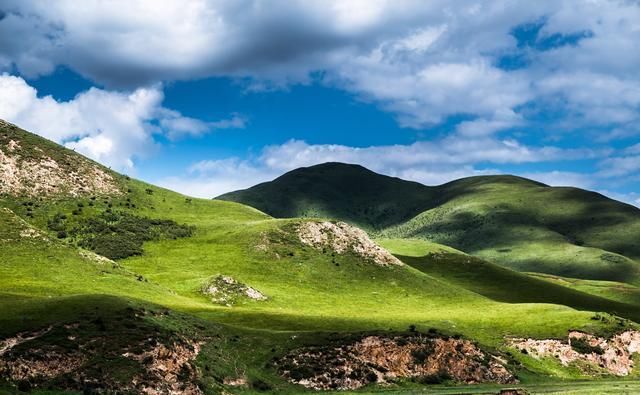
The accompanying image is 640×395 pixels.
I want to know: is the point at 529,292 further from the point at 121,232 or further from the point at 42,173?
the point at 42,173

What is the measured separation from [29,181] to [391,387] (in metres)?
130

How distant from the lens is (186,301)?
10019 centimetres

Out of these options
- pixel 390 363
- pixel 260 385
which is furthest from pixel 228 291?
pixel 260 385

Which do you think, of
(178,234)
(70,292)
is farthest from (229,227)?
(70,292)

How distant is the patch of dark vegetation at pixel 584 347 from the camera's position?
Answer: 3531 inches

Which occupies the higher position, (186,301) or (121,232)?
(121,232)

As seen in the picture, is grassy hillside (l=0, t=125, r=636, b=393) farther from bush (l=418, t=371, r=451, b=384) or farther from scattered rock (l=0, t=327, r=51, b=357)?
bush (l=418, t=371, r=451, b=384)

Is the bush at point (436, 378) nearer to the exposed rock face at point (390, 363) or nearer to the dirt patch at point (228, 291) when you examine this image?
the exposed rock face at point (390, 363)

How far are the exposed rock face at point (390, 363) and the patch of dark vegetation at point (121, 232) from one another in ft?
270

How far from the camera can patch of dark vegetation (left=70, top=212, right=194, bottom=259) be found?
14088 centimetres

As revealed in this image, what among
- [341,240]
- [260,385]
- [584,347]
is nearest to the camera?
[260,385]

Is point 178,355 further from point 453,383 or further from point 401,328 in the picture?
point 401,328

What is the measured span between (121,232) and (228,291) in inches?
2035

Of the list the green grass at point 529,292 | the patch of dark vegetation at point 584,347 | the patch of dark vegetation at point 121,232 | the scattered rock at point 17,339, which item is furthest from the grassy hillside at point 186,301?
the patch of dark vegetation at point 584,347
